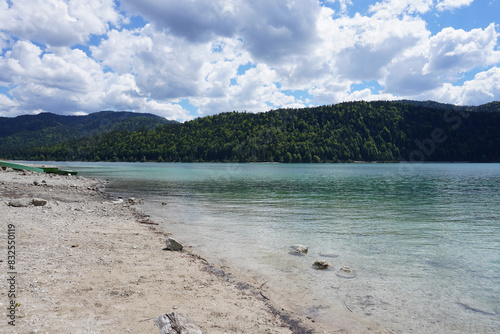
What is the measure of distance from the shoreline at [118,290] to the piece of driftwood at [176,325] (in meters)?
0.89

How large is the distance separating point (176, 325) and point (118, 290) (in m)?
3.34

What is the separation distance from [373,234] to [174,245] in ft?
36.6

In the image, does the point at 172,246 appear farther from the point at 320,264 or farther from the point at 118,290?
the point at 320,264

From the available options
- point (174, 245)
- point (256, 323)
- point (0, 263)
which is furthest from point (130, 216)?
point (256, 323)

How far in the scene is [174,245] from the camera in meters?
12.2

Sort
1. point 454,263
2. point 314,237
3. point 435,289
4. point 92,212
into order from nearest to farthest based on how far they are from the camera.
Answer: point 435,289 < point 454,263 < point 314,237 < point 92,212

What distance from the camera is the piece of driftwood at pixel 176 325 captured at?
4918 mm

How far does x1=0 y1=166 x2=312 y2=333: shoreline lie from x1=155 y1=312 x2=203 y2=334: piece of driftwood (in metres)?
0.89

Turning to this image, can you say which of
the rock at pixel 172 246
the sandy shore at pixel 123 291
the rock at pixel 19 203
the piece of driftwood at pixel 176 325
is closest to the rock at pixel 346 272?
the sandy shore at pixel 123 291

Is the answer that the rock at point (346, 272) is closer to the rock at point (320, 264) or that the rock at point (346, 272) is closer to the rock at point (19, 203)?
the rock at point (320, 264)

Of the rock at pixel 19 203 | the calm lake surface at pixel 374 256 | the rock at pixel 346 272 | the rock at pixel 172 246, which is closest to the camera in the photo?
the calm lake surface at pixel 374 256

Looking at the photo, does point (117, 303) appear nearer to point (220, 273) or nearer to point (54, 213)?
point (220, 273)

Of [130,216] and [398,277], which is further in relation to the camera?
[130,216]

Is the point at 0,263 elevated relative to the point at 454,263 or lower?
elevated
